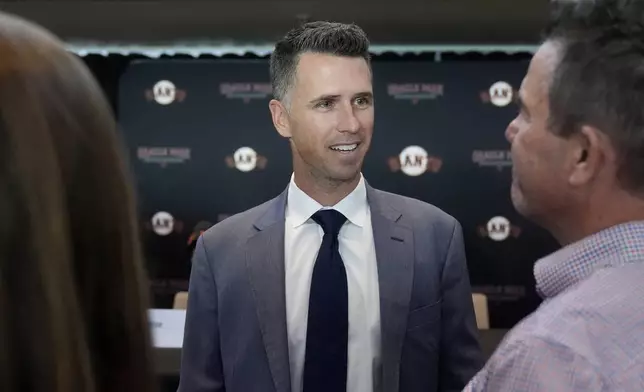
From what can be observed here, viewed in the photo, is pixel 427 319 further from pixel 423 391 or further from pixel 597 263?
pixel 597 263

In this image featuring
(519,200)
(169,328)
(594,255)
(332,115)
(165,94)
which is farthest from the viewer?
(165,94)

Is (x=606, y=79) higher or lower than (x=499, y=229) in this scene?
higher

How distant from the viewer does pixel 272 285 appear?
156cm

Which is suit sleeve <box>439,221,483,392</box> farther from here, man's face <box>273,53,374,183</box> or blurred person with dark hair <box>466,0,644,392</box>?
blurred person with dark hair <box>466,0,644,392</box>

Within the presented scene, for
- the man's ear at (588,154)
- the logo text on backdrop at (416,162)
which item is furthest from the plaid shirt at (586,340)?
the logo text on backdrop at (416,162)

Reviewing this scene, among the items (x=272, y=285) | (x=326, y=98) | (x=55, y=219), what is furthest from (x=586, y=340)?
(x=326, y=98)

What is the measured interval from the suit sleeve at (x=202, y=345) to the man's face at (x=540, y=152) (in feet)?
2.95

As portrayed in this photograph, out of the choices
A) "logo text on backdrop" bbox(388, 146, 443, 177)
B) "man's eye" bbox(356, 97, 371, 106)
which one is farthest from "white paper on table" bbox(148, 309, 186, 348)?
"logo text on backdrop" bbox(388, 146, 443, 177)

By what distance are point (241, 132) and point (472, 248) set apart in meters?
1.74

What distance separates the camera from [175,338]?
2.39m

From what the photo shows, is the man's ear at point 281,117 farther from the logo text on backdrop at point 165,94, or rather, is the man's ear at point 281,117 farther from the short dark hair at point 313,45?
the logo text on backdrop at point 165,94

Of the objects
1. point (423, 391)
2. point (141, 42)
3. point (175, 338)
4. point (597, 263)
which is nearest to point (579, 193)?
point (597, 263)

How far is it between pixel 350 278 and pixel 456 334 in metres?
0.30

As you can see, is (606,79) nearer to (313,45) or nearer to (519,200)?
(519,200)
